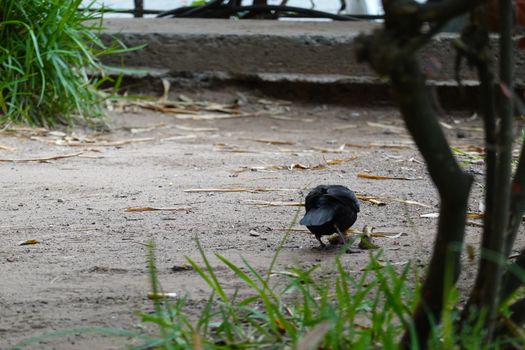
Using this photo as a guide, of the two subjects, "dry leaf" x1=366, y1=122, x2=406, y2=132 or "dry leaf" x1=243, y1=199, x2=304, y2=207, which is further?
"dry leaf" x1=366, y1=122, x2=406, y2=132

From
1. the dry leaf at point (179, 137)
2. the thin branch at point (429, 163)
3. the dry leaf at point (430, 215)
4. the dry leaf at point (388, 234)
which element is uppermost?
the thin branch at point (429, 163)

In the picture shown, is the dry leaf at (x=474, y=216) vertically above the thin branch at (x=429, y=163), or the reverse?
the thin branch at (x=429, y=163)

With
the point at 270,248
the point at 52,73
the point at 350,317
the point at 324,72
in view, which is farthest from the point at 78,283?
the point at 324,72

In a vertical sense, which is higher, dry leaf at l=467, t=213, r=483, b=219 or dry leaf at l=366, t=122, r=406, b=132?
dry leaf at l=467, t=213, r=483, b=219

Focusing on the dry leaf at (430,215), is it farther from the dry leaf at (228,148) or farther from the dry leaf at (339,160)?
the dry leaf at (228,148)

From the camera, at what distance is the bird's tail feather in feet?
7.48

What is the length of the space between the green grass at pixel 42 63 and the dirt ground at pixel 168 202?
185 millimetres

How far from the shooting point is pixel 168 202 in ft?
10.1

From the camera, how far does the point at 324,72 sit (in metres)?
5.99

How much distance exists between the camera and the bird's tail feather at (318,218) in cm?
228

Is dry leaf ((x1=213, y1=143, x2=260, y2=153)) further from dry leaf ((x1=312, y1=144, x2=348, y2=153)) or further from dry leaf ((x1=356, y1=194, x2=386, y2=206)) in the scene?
dry leaf ((x1=356, y1=194, x2=386, y2=206))

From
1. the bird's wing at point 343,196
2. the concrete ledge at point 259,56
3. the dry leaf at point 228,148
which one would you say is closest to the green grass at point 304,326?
the bird's wing at point 343,196

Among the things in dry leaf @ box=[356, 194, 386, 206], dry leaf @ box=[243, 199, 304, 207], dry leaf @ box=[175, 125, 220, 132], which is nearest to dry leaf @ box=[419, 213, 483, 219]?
dry leaf @ box=[356, 194, 386, 206]

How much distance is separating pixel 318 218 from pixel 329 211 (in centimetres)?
4
